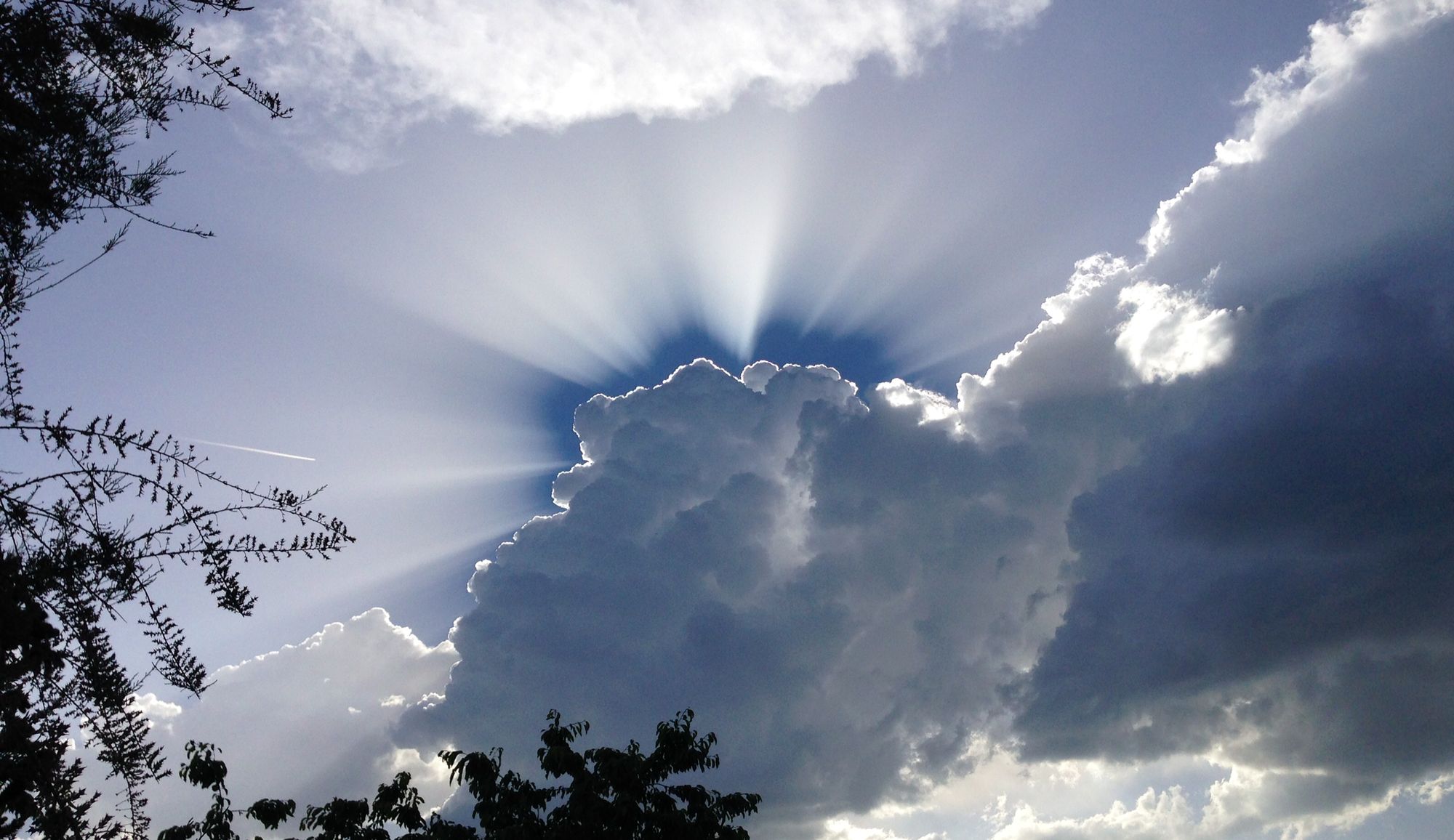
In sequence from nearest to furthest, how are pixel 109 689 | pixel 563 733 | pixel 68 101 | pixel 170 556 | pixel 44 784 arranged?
pixel 44 784, pixel 109 689, pixel 170 556, pixel 68 101, pixel 563 733

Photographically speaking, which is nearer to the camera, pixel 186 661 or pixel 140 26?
pixel 186 661

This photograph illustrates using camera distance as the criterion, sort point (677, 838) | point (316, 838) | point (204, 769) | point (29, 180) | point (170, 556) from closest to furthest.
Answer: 1. point (170, 556)
2. point (29, 180)
3. point (204, 769)
4. point (677, 838)
5. point (316, 838)

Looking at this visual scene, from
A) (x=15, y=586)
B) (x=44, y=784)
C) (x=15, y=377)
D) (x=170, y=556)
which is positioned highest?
(x=15, y=377)

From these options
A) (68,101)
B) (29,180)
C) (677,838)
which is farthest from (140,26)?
(677,838)

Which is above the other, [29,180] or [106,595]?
[29,180]

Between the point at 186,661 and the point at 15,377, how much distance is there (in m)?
1.80

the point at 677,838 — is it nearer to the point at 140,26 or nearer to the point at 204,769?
the point at 204,769

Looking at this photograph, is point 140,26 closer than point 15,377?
No

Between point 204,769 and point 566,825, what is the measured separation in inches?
302

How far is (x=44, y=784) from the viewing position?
13.7ft

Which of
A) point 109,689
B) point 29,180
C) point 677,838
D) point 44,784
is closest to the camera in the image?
point 44,784

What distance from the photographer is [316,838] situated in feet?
65.6

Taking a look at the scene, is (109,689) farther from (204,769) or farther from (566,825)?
(566,825)

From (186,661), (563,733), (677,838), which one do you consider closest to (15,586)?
(186,661)
